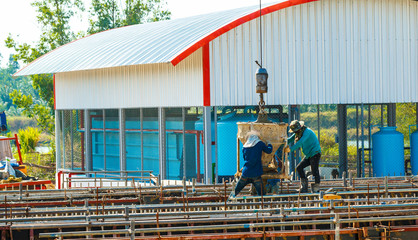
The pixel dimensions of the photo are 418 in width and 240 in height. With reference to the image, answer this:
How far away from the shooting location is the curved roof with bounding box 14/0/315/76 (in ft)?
76.2

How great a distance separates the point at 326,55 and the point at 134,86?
7083 mm

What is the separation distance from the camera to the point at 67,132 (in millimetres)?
31156

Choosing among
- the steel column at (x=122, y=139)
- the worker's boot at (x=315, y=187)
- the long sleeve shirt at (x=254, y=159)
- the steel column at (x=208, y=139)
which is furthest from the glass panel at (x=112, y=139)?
the long sleeve shirt at (x=254, y=159)

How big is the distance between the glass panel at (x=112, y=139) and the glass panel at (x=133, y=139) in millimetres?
765

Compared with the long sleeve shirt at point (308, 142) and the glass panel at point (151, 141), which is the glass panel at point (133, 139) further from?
the long sleeve shirt at point (308, 142)

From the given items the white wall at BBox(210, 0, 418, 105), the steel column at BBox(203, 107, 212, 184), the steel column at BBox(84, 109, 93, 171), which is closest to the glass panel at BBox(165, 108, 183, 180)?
the steel column at BBox(203, 107, 212, 184)

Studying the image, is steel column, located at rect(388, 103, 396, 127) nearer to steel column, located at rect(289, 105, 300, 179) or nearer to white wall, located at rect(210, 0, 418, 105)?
white wall, located at rect(210, 0, 418, 105)

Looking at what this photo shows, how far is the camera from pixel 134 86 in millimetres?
26656

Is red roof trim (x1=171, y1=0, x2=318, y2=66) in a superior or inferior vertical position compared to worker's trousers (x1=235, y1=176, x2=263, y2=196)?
superior

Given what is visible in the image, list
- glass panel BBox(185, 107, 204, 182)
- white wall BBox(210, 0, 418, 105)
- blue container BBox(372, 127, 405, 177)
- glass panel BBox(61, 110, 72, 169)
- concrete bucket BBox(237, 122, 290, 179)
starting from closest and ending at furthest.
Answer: concrete bucket BBox(237, 122, 290, 179) → white wall BBox(210, 0, 418, 105) → glass panel BBox(185, 107, 204, 182) → blue container BBox(372, 127, 405, 177) → glass panel BBox(61, 110, 72, 169)

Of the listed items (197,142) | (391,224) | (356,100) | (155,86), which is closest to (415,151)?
(356,100)

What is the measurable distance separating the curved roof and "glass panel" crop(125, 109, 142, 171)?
2.15 metres

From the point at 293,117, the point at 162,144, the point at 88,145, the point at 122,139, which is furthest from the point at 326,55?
the point at 88,145

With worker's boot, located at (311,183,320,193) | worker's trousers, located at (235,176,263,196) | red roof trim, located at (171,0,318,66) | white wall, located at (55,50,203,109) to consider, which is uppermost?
red roof trim, located at (171,0,318,66)
